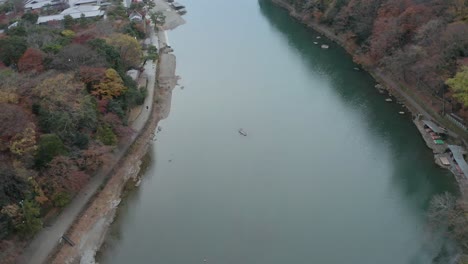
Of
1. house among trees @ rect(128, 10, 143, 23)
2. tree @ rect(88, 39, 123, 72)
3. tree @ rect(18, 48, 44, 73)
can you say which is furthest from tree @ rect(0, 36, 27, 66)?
house among trees @ rect(128, 10, 143, 23)

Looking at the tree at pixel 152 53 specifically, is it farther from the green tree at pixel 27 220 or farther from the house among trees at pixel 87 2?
the green tree at pixel 27 220

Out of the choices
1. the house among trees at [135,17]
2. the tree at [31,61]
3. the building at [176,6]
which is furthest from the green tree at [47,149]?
the building at [176,6]

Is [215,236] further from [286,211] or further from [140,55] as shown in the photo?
[140,55]

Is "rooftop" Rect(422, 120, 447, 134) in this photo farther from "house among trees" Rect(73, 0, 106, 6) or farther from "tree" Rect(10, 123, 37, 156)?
"house among trees" Rect(73, 0, 106, 6)

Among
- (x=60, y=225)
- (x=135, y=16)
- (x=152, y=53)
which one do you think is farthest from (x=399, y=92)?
(x=135, y=16)

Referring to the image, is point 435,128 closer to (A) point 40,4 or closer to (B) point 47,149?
(B) point 47,149

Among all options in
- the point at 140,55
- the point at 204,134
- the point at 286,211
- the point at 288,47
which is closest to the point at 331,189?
the point at 286,211
